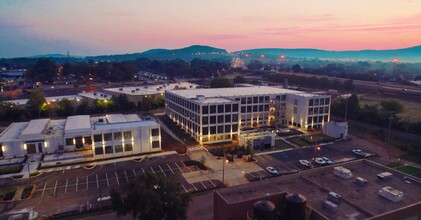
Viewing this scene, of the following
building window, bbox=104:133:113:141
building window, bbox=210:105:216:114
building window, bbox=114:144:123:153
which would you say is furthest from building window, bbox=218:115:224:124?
building window, bbox=104:133:113:141

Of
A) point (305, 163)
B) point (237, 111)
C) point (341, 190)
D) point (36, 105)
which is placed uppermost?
point (237, 111)

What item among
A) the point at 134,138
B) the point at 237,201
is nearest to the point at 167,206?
the point at 237,201

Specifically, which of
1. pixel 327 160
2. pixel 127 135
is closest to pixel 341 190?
pixel 327 160

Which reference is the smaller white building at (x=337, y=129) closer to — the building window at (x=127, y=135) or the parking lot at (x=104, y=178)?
the parking lot at (x=104, y=178)

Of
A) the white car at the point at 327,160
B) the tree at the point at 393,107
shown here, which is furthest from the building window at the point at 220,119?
the tree at the point at 393,107

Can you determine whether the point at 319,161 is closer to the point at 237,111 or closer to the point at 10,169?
the point at 237,111

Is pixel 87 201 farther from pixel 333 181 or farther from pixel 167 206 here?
pixel 333 181
